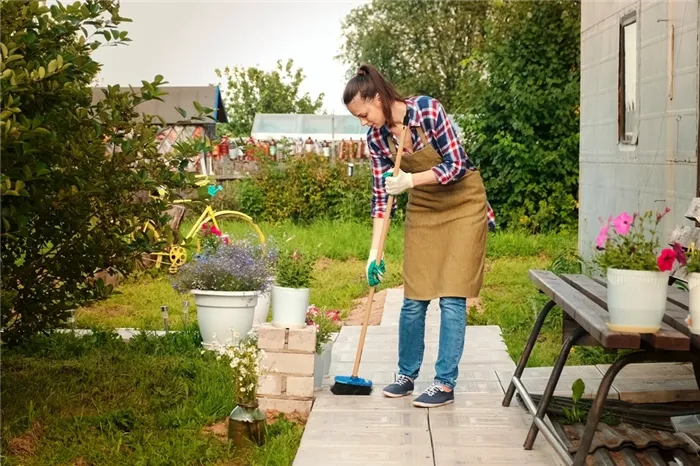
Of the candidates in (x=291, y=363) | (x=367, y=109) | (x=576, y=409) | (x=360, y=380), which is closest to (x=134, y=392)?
(x=291, y=363)

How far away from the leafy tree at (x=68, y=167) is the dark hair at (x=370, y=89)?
0.85m

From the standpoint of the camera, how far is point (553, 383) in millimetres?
4516

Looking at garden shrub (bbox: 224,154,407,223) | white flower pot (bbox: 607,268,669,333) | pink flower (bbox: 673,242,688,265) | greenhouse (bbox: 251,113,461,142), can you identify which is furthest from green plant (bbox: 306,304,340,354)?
greenhouse (bbox: 251,113,461,142)

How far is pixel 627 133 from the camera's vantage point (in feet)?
26.1

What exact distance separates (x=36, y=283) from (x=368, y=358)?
2111 mm

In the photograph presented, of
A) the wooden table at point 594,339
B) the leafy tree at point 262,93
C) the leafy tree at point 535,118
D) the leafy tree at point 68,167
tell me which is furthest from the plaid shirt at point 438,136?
the leafy tree at point 262,93

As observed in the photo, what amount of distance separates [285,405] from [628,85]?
13.0ft

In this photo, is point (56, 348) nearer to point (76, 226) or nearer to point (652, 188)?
point (76, 226)

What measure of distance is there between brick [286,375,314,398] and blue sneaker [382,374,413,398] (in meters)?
0.45

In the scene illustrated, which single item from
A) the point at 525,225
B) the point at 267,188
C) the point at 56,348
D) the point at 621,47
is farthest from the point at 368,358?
the point at 267,188

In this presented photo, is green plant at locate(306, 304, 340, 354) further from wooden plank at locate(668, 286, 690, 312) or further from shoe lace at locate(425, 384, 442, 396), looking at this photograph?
wooden plank at locate(668, 286, 690, 312)

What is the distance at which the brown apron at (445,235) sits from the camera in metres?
5.43

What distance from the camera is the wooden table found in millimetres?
3572

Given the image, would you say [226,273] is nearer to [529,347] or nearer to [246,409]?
[246,409]
